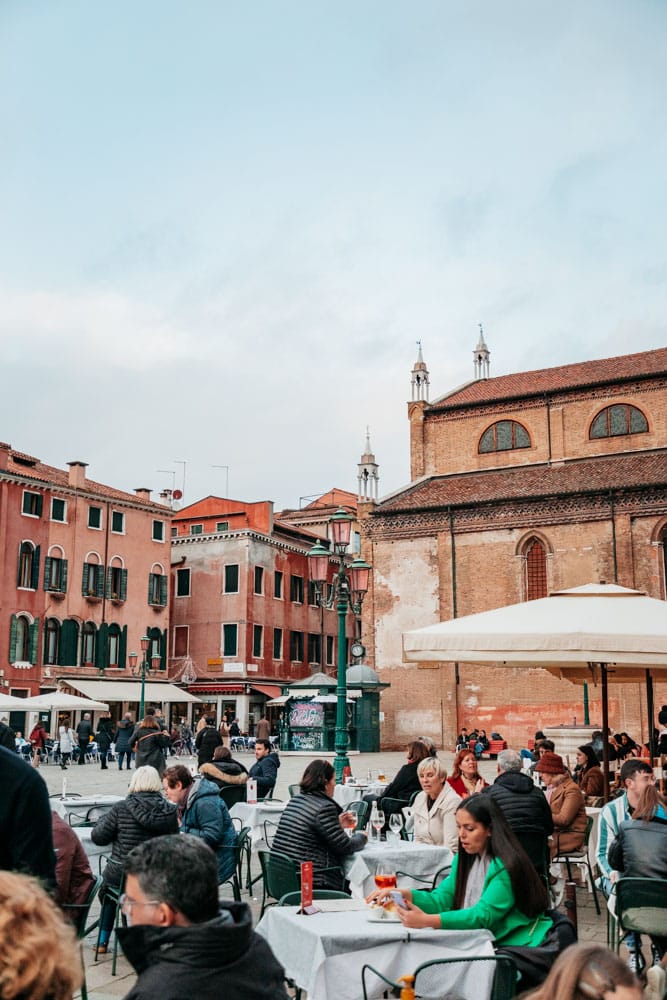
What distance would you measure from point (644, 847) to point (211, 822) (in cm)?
318

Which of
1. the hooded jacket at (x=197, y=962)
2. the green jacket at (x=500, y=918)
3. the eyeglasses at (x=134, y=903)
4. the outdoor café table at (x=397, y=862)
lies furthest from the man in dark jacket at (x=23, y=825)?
the outdoor café table at (x=397, y=862)

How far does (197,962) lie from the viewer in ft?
9.21

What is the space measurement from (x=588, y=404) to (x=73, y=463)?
67.5 feet

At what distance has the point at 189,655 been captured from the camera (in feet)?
151

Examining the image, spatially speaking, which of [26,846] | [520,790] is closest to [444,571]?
[520,790]

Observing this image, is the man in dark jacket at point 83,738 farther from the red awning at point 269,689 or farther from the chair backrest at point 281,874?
the chair backrest at point 281,874

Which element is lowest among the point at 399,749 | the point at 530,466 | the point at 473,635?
the point at 399,749

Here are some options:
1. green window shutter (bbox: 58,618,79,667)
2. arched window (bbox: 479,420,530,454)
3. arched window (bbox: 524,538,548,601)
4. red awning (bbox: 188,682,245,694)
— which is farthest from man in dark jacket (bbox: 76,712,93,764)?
arched window (bbox: 479,420,530,454)

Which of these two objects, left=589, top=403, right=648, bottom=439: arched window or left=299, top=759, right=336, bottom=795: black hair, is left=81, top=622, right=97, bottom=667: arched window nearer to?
left=589, top=403, right=648, bottom=439: arched window

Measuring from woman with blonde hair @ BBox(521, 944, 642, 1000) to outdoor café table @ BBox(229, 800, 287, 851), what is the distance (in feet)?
25.3

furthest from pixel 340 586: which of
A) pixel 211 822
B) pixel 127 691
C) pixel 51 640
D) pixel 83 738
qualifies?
pixel 51 640

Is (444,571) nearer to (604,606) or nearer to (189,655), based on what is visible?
(189,655)

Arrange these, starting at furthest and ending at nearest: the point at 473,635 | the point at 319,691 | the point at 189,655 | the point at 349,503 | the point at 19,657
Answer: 1. the point at 349,503
2. the point at 189,655
3. the point at 19,657
4. the point at 319,691
5. the point at 473,635

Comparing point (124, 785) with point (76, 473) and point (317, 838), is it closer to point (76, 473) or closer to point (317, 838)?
point (317, 838)
